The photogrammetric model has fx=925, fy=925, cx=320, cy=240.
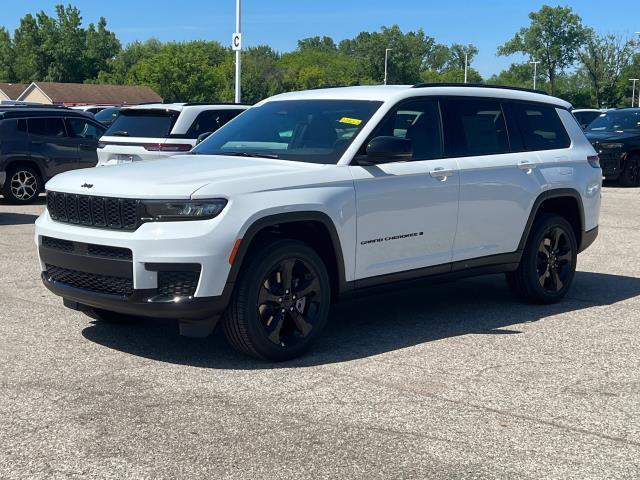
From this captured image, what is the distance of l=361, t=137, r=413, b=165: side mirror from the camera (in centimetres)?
632

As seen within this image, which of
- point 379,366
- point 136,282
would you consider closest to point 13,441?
point 136,282

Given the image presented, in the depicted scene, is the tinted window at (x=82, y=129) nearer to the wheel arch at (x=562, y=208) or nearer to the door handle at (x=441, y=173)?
the wheel arch at (x=562, y=208)

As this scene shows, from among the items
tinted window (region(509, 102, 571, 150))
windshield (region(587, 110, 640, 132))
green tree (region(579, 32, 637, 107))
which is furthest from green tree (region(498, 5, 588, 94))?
tinted window (region(509, 102, 571, 150))

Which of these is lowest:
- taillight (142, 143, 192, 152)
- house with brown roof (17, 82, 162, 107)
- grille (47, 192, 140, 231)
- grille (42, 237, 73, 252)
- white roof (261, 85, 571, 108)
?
grille (42, 237, 73, 252)

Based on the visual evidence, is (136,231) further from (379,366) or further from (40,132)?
(40,132)

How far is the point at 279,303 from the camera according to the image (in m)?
5.95

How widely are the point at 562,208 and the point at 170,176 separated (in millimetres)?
4016

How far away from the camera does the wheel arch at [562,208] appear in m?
7.74

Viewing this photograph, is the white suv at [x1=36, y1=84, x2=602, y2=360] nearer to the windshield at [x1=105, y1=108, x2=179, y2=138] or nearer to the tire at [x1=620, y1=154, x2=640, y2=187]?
the windshield at [x1=105, y1=108, x2=179, y2=138]

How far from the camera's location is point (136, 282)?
5609mm

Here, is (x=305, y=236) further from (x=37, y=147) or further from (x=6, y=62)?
(x=6, y=62)

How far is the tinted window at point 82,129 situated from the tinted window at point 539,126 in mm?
11121

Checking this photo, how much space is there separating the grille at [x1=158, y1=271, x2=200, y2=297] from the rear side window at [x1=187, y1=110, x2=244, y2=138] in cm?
788

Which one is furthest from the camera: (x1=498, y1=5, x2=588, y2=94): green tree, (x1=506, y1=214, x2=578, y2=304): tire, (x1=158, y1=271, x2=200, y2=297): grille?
(x1=498, y1=5, x2=588, y2=94): green tree
